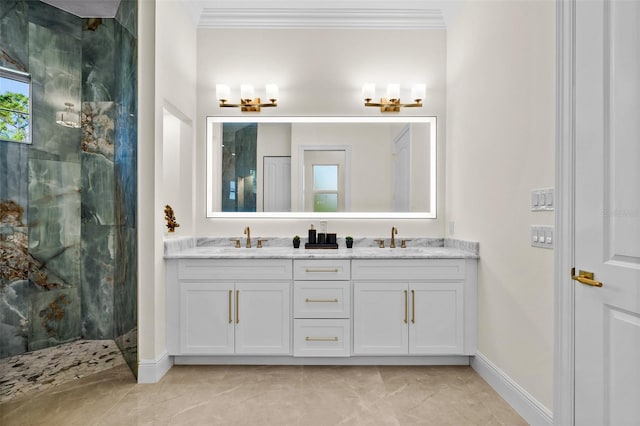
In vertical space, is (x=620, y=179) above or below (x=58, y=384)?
above

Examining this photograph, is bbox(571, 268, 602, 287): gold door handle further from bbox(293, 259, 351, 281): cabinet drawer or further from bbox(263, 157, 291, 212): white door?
bbox(263, 157, 291, 212): white door

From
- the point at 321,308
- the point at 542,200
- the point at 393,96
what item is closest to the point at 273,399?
the point at 321,308

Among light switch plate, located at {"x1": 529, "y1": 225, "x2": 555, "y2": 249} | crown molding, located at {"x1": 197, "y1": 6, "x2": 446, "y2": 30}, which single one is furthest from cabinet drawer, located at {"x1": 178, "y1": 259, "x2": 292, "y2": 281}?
crown molding, located at {"x1": 197, "y1": 6, "x2": 446, "y2": 30}

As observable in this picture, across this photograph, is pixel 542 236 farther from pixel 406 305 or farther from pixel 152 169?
pixel 152 169

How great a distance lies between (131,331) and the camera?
2.61m

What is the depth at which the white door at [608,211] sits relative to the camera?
1.32m

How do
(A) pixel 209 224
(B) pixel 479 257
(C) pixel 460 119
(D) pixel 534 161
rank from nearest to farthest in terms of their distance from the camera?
(D) pixel 534 161 < (B) pixel 479 257 < (C) pixel 460 119 < (A) pixel 209 224

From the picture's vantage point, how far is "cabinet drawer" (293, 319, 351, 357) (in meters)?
2.70

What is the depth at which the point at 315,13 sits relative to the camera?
3270mm

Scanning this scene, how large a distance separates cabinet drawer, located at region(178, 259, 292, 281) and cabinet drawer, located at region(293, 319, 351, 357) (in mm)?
377

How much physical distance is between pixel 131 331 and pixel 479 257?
101 inches

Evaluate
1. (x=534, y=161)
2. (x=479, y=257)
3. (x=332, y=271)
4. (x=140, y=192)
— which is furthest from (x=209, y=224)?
(x=534, y=161)

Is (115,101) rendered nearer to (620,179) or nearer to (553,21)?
(553,21)

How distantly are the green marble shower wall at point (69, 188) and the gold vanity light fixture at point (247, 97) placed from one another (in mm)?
775
